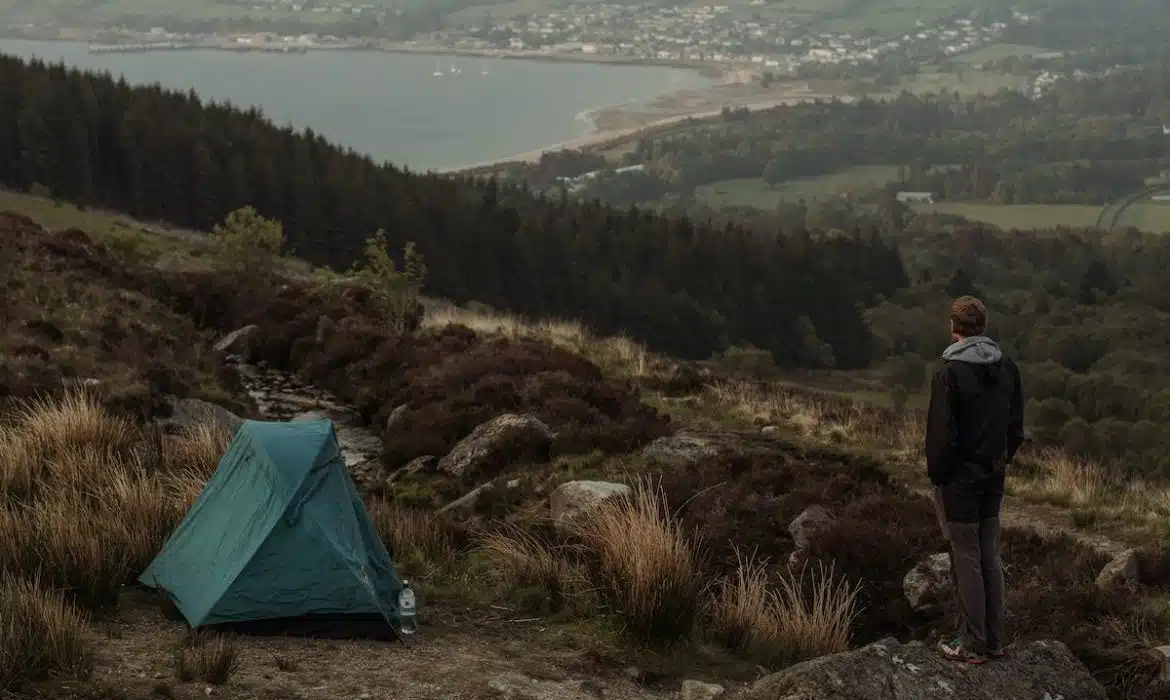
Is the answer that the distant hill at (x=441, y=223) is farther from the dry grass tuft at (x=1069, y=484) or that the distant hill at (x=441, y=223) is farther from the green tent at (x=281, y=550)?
the green tent at (x=281, y=550)

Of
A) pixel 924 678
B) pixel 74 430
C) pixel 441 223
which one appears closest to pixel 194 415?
pixel 74 430

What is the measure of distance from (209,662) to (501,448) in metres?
8.29

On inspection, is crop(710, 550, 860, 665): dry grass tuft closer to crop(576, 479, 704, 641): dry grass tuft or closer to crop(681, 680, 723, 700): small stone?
crop(576, 479, 704, 641): dry grass tuft

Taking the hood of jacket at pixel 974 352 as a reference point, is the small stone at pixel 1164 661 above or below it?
below

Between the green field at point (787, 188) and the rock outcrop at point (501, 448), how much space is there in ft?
479

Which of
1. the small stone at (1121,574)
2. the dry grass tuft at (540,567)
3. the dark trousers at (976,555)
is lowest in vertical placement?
the dry grass tuft at (540,567)

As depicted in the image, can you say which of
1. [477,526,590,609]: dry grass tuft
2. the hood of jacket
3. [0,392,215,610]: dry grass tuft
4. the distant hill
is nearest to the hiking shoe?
the hood of jacket

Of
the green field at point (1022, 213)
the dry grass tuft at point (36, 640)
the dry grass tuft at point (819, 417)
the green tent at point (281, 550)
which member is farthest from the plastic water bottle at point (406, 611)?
the green field at point (1022, 213)

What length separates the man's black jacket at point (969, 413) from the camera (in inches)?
269

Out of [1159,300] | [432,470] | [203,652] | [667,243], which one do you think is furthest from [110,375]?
[1159,300]

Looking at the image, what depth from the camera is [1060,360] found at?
259ft

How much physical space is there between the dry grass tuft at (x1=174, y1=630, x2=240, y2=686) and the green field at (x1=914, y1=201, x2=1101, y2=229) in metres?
150

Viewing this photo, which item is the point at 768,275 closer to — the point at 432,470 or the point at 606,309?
the point at 606,309

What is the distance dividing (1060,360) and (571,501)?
7537 cm
